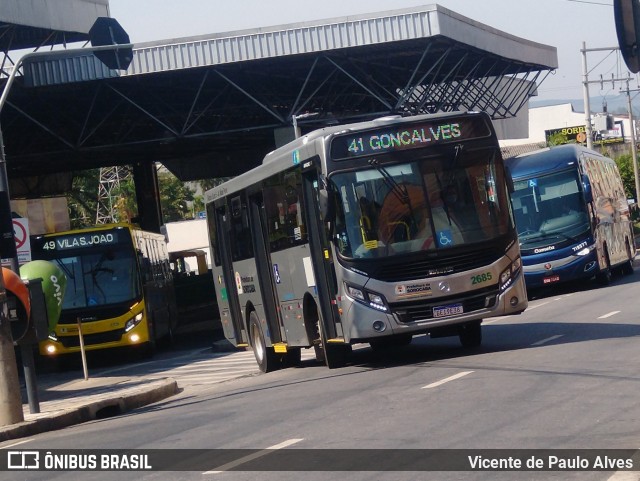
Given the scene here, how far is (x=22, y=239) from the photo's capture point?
64.4ft

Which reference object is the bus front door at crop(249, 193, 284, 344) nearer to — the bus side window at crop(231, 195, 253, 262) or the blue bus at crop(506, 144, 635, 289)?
the bus side window at crop(231, 195, 253, 262)

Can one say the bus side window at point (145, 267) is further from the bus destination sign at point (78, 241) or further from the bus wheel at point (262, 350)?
the bus wheel at point (262, 350)

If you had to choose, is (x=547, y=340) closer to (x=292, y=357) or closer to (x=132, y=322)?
(x=292, y=357)

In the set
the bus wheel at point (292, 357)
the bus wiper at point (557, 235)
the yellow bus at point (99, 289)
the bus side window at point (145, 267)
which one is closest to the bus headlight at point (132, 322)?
the yellow bus at point (99, 289)

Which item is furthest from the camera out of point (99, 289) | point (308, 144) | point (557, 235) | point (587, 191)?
point (557, 235)

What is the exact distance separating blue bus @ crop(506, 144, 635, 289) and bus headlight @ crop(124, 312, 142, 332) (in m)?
9.50

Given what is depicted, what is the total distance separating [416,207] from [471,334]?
2.81m

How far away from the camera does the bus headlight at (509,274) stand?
602 inches

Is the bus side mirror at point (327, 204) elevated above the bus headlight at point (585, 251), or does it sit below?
above

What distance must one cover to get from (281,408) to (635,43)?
5.70 m

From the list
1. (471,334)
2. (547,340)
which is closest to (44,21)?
(471,334)

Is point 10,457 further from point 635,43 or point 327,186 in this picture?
point 635,43

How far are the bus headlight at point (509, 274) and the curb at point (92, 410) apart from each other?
215 inches

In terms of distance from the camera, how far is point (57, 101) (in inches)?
1489
